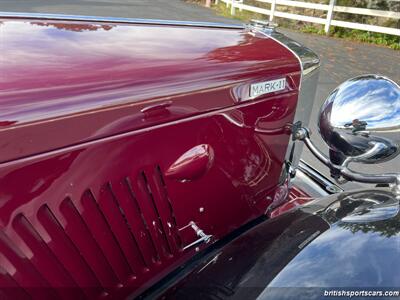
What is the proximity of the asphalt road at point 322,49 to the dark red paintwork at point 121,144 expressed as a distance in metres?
2.03

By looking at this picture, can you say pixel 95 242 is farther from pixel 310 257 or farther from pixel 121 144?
pixel 310 257

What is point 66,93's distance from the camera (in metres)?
1.07

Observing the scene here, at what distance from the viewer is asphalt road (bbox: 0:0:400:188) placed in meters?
5.76

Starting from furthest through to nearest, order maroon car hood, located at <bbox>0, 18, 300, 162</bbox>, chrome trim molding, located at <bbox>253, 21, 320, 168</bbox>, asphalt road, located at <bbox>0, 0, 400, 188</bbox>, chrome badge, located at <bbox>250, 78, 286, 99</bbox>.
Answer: asphalt road, located at <bbox>0, 0, 400, 188</bbox>
chrome trim molding, located at <bbox>253, 21, 320, 168</bbox>
chrome badge, located at <bbox>250, 78, 286, 99</bbox>
maroon car hood, located at <bbox>0, 18, 300, 162</bbox>

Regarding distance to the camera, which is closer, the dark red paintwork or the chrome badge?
the dark red paintwork

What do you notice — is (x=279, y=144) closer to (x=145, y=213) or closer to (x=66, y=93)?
(x=145, y=213)

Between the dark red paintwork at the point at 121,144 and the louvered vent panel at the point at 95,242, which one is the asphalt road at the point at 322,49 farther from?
the louvered vent panel at the point at 95,242

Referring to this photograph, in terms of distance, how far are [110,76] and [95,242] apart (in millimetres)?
523

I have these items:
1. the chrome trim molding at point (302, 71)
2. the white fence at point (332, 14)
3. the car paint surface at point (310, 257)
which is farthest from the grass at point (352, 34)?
the car paint surface at point (310, 257)

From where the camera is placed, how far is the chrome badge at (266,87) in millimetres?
1571

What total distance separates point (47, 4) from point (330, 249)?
503 inches

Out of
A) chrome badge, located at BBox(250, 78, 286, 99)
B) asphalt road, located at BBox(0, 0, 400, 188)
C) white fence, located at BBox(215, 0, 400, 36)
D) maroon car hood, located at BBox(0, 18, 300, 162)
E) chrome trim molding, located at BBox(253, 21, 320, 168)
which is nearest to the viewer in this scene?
maroon car hood, located at BBox(0, 18, 300, 162)

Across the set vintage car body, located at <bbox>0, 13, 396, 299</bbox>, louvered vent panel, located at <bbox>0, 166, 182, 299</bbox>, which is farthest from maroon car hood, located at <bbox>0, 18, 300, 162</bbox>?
louvered vent panel, located at <bbox>0, 166, 182, 299</bbox>

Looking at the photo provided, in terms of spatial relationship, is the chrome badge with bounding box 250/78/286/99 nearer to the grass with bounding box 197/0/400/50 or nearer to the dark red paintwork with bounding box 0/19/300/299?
the dark red paintwork with bounding box 0/19/300/299
